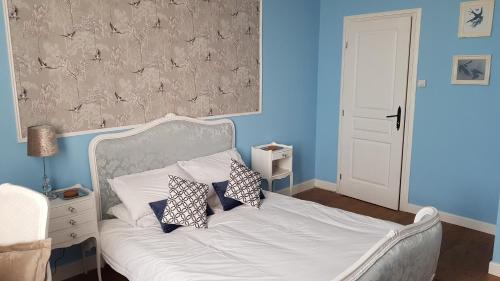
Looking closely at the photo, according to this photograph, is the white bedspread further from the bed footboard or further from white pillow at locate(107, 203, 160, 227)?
the bed footboard

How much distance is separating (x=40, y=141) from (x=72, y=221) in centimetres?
57

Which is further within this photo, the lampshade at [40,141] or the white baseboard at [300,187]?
the white baseboard at [300,187]

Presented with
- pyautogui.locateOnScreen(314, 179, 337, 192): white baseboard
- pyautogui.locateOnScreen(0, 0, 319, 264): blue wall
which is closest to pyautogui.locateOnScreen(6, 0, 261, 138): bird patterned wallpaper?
pyautogui.locateOnScreen(0, 0, 319, 264): blue wall

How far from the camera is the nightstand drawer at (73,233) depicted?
2570 mm

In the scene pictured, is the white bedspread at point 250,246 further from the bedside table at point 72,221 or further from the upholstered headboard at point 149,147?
the upholstered headboard at point 149,147

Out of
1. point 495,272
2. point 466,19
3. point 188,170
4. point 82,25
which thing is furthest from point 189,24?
point 495,272

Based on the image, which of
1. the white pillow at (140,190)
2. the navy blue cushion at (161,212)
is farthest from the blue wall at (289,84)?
the navy blue cushion at (161,212)

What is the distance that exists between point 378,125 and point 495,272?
1906 mm

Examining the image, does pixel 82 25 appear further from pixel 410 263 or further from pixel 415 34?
pixel 415 34

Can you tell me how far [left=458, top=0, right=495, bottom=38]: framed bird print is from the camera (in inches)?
140

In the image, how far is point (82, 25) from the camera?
2.86 metres

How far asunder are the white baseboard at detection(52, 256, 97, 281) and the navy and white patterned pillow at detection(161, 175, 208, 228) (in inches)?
32.5

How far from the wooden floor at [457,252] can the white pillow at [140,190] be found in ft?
1.87

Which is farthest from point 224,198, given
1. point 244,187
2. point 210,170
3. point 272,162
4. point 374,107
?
point 374,107
